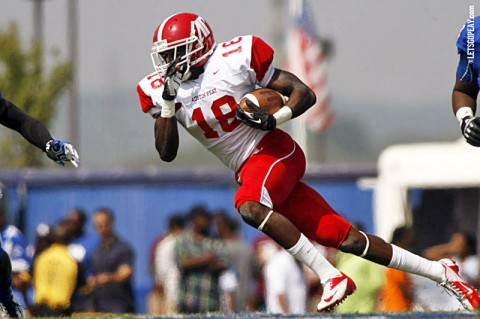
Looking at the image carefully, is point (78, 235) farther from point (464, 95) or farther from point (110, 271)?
point (464, 95)

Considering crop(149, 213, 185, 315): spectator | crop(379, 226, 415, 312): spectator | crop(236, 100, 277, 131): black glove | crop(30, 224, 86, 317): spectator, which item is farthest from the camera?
crop(149, 213, 185, 315): spectator

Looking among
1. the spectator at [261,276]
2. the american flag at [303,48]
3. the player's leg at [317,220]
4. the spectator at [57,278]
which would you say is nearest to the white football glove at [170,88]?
the player's leg at [317,220]

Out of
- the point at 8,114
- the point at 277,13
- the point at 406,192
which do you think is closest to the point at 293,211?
the point at 8,114

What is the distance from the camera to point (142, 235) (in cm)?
1648

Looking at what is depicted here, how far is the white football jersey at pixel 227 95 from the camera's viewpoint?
7590 millimetres

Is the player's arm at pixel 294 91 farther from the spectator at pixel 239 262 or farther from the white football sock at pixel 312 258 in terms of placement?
the spectator at pixel 239 262

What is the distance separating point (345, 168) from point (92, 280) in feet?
16.3

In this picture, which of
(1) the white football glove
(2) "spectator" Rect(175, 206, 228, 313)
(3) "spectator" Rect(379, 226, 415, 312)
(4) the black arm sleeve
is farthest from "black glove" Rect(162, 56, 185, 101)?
(2) "spectator" Rect(175, 206, 228, 313)

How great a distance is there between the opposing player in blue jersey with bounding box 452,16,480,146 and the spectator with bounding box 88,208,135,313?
19.8 ft

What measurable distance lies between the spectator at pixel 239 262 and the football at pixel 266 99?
5.97 meters

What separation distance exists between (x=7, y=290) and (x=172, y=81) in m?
1.67

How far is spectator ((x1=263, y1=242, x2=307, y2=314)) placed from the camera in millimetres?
13156

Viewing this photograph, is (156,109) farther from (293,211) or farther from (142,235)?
(142,235)

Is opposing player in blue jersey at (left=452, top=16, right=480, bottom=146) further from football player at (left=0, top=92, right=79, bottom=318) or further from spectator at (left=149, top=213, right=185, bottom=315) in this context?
spectator at (left=149, top=213, right=185, bottom=315)
